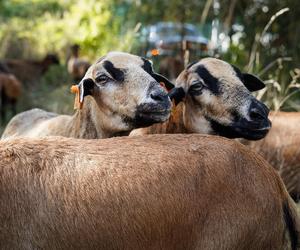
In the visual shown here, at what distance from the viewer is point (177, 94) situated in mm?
6148

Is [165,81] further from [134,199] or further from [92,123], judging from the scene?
[134,199]

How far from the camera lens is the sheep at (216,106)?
5648mm

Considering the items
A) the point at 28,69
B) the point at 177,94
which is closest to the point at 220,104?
the point at 177,94

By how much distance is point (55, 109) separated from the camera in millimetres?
13078

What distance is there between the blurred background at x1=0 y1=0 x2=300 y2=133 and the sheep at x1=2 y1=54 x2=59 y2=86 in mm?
32

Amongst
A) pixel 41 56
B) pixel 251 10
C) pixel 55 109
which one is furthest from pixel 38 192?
pixel 41 56

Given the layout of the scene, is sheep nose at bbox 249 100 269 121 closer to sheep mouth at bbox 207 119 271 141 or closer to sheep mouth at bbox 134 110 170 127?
sheep mouth at bbox 207 119 271 141

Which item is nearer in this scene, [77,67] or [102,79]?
[102,79]

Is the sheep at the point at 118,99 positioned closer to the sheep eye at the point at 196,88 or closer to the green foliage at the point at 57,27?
the sheep eye at the point at 196,88

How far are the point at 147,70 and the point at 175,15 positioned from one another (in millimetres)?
10489

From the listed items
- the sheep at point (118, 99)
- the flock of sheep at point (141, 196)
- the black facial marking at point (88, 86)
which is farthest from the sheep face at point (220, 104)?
the flock of sheep at point (141, 196)

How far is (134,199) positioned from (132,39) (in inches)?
345

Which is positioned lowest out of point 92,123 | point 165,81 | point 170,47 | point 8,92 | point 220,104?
point 8,92

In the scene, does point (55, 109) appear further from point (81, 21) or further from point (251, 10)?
point (81, 21)
